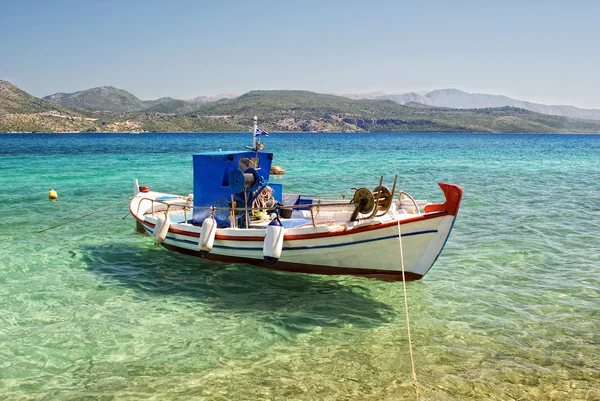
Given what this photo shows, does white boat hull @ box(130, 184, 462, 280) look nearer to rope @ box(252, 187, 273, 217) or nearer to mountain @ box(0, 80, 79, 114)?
rope @ box(252, 187, 273, 217)

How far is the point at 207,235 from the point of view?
11.3 m

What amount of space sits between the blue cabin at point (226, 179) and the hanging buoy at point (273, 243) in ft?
5.75

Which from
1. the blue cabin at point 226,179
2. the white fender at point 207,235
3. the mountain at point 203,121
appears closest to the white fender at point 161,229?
the blue cabin at point 226,179

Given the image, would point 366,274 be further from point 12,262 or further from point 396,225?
point 12,262

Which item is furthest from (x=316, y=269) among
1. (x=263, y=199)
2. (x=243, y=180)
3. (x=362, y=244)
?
(x=243, y=180)

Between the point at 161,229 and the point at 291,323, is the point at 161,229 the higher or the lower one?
the higher one

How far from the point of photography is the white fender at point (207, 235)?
11258 mm

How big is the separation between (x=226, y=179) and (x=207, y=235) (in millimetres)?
1624

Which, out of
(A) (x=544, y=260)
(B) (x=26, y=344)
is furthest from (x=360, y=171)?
(B) (x=26, y=344)

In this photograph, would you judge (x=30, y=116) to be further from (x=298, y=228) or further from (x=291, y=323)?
(x=291, y=323)

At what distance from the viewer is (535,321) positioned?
898cm

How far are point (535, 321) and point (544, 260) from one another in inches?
168

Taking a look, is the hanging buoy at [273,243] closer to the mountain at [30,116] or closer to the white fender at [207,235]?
the white fender at [207,235]

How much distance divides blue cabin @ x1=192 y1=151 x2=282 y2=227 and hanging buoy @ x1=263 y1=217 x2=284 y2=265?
1.75 meters
